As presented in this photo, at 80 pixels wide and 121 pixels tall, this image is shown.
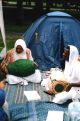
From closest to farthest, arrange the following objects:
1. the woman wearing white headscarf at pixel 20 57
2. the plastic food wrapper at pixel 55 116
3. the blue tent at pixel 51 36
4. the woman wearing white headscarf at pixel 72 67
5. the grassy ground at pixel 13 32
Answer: the plastic food wrapper at pixel 55 116 < the woman wearing white headscarf at pixel 72 67 < the woman wearing white headscarf at pixel 20 57 < the blue tent at pixel 51 36 < the grassy ground at pixel 13 32

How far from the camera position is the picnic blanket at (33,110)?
5875 millimetres

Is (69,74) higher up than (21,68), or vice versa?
(69,74)

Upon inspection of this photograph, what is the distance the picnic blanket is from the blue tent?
307cm

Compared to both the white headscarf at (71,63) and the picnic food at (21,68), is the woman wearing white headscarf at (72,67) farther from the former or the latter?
the picnic food at (21,68)

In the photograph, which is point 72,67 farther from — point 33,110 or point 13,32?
point 13,32

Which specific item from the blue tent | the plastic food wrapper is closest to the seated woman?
the plastic food wrapper

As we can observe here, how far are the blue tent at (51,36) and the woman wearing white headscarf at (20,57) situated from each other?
3.26 ft

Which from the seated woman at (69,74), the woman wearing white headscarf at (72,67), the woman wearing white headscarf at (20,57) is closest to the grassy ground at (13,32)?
the woman wearing white headscarf at (20,57)

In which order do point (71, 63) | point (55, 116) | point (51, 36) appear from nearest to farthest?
point (55, 116), point (71, 63), point (51, 36)

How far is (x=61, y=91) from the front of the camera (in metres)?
7.11

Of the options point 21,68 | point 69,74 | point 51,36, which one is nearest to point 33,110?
point 69,74

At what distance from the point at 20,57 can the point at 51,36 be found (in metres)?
1.42

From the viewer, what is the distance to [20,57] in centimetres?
843

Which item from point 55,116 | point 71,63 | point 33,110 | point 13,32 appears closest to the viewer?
point 55,116
